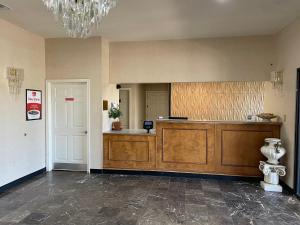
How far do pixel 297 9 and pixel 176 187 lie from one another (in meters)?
3.55

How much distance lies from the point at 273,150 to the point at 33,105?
15.7 ft

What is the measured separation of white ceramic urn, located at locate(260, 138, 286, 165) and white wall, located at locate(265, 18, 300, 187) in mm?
181

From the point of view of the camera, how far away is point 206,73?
5.30 meters

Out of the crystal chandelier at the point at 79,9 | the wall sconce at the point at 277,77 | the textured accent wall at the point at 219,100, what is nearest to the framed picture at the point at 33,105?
the crystal chandelier at the point at 79,9

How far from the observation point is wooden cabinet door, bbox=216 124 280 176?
4.86m

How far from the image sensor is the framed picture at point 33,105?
4.90 metres

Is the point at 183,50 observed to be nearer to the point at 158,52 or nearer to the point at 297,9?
the point at 158,52

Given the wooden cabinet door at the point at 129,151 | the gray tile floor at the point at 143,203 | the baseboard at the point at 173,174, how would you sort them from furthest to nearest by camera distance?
1. the wooden cabinet door at the point at 129,151
2. the baseboard at the point at 173,174
3. the gray tile floor at the point at 143,203

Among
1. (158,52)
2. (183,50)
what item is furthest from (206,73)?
(158,52)

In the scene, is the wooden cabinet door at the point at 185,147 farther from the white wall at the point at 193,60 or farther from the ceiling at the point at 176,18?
the ceiling at the point at 176,18

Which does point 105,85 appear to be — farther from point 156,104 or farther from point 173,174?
point 156,104

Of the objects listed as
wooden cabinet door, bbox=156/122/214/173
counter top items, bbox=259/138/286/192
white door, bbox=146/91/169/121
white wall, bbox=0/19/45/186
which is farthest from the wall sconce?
white wall, bbox=0/19/45/186

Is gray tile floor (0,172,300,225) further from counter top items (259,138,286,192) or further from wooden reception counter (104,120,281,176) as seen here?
wooden reception counter (104,120,281,176)

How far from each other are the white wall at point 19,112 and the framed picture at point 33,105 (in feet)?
0.36
